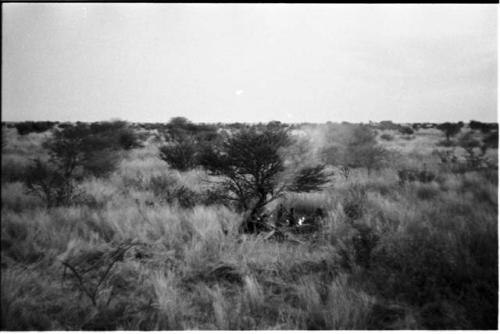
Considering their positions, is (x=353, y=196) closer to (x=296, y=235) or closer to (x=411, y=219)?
(x=411, y=219)

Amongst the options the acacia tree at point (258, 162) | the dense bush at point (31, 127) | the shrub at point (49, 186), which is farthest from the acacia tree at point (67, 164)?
the dense bush at point (31, 127)

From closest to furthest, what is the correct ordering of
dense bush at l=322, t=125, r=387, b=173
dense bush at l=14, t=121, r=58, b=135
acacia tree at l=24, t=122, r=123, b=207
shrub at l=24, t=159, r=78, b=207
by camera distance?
shrub at l=24, t=159, r=78, b=207 < acacia tree at l=24, t=122, r=123, b=207 < dense bush at l=322, t=125, r=387, b=173 < dense bush at l=14, t=121, r=58, b=135

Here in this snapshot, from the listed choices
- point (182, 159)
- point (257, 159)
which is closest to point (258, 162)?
point (257, 159)

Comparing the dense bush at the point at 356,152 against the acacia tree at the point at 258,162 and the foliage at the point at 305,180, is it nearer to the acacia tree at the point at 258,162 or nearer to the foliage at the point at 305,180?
the foliage at the point at 305,180

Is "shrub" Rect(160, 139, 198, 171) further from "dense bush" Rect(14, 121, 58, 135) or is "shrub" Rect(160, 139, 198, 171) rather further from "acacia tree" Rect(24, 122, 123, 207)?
"dense bush" Rect(14, 121, 58, 135)

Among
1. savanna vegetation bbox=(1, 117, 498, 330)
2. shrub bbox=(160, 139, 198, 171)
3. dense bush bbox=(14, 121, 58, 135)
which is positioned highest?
dense bush bbox=(14, 121, 58, 135)

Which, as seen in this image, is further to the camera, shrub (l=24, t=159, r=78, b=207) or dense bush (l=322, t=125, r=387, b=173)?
dense bush (l=322, t=125, r=387, b=173)

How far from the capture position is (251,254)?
12.7ft

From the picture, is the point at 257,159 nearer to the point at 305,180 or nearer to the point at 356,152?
the point at 305,180

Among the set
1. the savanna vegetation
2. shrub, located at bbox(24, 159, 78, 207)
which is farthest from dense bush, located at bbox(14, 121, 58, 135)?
the savanna vegetation

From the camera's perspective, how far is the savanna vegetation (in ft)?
9.23

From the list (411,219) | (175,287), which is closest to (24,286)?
(175,287)

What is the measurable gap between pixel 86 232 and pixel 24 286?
1427 mm

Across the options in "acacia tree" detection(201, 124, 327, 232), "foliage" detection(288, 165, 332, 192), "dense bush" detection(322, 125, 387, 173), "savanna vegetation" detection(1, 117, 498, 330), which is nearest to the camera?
"savanna vegetation" detection(1, 117, 498, 330)
